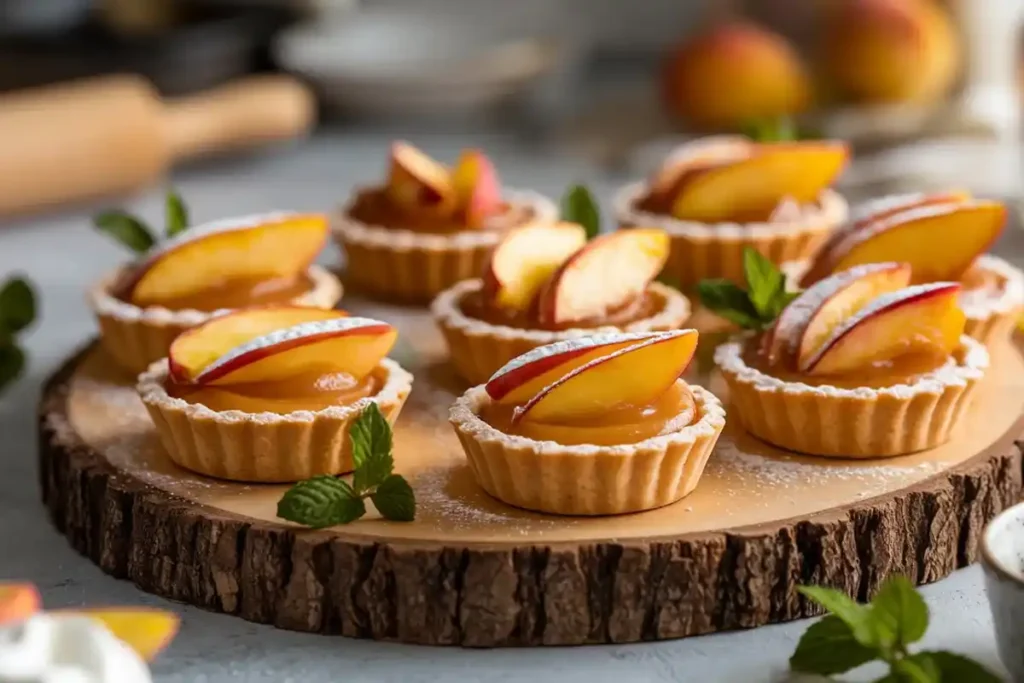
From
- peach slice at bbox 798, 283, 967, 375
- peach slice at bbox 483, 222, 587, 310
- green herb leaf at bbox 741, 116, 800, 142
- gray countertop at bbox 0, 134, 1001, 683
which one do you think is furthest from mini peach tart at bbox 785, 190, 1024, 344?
green herb leaf at bbox 741, 116, 800, 142

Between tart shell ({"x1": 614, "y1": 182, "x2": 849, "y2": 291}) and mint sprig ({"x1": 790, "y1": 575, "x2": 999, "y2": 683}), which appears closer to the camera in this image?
mint sprig ({"x1": 790, "y1": 575, "x2": 999, "y2": 683})

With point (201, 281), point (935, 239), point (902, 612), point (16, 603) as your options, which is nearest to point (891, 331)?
point (935, 239)

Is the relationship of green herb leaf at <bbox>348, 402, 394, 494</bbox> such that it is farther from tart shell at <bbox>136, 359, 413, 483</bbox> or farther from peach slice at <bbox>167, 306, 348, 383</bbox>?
peach slice at <bbox>167, 306, 348, 383</bbox>

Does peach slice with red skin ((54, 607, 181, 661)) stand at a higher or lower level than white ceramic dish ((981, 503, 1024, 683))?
lower

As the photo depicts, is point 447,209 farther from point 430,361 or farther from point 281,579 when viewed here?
point 281,579

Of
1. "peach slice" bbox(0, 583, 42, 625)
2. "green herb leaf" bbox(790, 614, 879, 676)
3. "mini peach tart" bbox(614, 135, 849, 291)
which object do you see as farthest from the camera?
"mini peach tart" bbox(614, 135, 849, 291)

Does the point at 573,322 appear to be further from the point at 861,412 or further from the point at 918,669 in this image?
the point at 918,669
